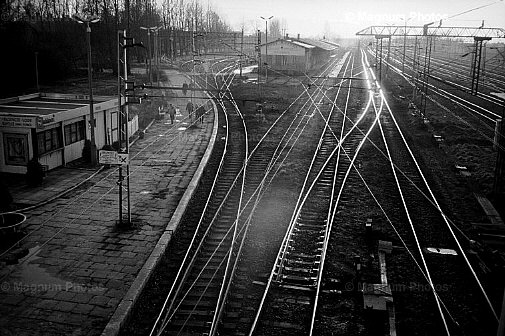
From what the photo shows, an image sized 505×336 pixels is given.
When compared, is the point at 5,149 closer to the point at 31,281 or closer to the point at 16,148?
the point at 16,148

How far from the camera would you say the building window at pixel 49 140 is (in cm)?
1912

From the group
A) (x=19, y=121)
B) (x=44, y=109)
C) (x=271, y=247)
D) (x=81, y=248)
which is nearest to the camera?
(x=81, y=248)

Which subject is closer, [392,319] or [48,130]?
[392,319]

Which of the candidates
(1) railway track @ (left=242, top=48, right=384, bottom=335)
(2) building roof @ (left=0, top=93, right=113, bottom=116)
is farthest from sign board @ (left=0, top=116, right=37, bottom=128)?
(1) railway track @ (left=242, top=48, right=384, bottom=335)

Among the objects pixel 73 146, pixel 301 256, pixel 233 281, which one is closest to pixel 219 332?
pixel 233 281

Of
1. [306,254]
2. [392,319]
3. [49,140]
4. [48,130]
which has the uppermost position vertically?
[48,130]

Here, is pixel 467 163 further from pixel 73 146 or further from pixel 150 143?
pixel 73 146

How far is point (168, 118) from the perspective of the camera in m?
32.2

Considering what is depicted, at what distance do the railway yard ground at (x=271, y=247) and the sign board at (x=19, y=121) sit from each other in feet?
7.56

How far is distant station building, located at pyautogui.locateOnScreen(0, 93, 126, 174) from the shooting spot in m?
18.6

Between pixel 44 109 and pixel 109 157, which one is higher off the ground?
pixel 44 109

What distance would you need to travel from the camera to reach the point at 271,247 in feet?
43.7

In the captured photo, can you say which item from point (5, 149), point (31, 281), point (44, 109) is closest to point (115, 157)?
point (31, 281)

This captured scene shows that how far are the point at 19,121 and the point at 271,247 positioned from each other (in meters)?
10.8
